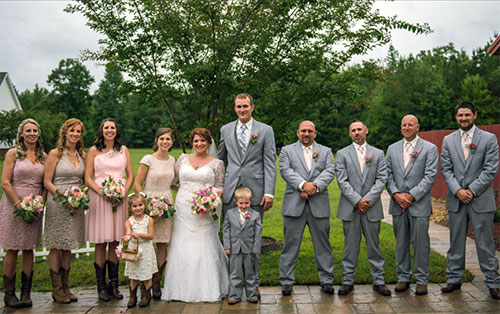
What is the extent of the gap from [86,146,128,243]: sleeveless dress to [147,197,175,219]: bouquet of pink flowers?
41 centimetres

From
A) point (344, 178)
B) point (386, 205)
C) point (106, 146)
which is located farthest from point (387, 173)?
point (386, 205)

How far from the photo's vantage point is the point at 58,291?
17.3ft

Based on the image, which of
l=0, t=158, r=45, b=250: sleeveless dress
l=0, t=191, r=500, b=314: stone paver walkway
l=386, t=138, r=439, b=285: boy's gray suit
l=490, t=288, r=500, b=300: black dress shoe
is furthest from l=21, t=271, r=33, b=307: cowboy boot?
l=490, t=288, r=500, b=300: black dress shoe

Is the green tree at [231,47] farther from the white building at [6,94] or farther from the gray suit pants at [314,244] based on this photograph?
the white building at [6,94]

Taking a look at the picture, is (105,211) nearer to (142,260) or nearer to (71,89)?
(142,260)

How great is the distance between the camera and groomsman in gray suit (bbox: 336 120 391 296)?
549cm

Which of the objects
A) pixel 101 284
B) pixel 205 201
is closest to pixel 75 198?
pixel 101 284

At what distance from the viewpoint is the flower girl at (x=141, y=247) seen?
512 cm

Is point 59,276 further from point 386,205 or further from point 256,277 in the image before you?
point 386,205

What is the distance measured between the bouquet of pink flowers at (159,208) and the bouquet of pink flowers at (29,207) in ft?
4.13

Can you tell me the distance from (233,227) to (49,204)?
2265mm

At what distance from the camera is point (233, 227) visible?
5332mm

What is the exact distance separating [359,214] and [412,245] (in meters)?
0.78

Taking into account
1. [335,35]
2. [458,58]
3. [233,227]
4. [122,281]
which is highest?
[458,58]
